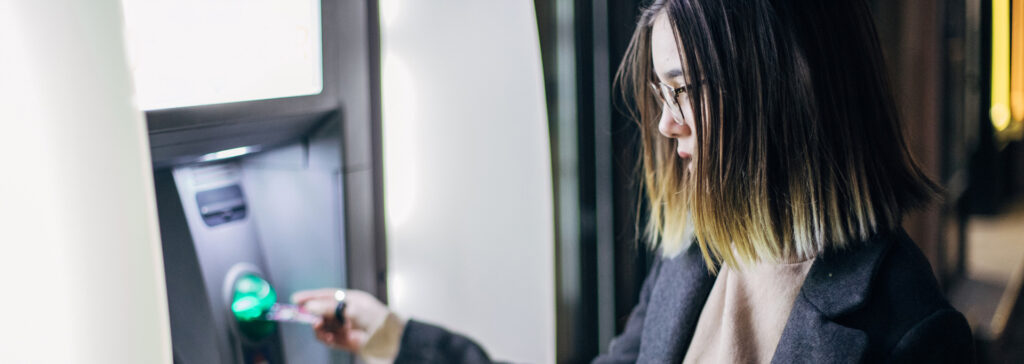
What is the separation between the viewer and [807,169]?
110 centimetres

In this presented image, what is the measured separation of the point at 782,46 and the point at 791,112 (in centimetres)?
9

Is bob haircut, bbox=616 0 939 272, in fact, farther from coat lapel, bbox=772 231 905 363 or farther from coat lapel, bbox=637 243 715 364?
coat lapel, bbox=637 243 715 364

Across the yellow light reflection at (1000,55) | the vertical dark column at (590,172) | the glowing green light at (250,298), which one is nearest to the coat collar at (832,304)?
the vertical dark column at (590,172)

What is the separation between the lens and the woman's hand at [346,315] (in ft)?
4.36

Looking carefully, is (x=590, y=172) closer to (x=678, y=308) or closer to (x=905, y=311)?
(x=678, y=308)

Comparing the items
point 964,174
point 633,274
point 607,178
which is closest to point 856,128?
point 607,178

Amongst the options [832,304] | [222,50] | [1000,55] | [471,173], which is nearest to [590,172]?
[471,173]

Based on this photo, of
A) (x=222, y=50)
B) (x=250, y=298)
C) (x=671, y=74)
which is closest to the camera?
(x=222, y=50)

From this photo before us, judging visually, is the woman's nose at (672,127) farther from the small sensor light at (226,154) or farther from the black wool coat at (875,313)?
the small sensor light at (226,154)

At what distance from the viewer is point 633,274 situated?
1840mm

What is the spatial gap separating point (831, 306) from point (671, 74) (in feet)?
1.26

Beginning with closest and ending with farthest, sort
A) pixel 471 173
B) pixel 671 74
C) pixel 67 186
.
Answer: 1. pixel 67 186
2. pixel 671 74
3. pixel 471 173

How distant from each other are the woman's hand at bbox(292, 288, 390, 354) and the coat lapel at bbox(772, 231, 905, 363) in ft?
2.12

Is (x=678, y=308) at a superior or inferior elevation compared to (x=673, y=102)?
inferior
